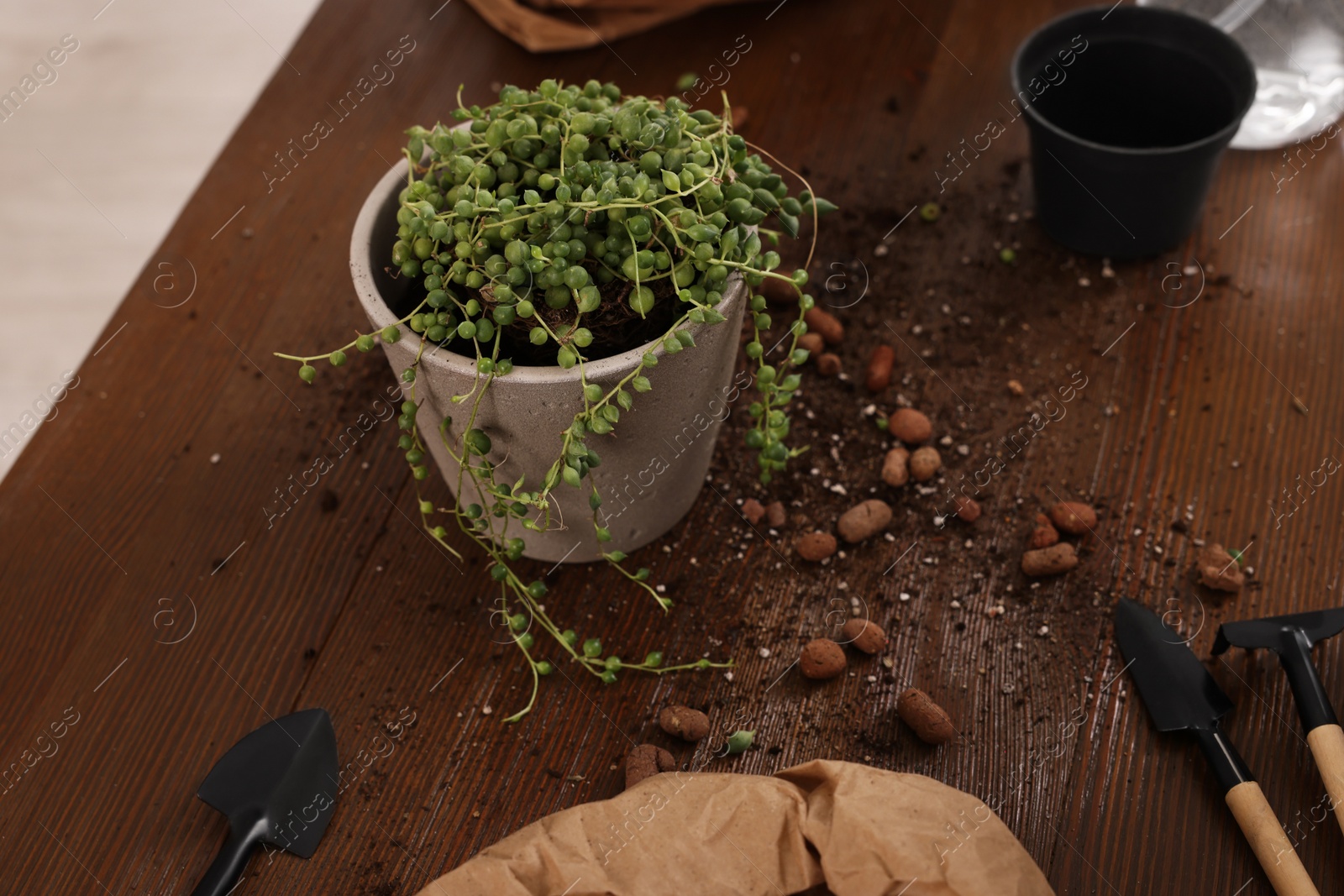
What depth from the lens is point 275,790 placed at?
2.75 feet

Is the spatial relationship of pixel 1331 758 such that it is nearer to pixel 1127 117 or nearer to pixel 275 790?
pixel 1127 117

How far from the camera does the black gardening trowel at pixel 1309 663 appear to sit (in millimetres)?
791

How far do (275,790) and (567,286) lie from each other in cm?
45

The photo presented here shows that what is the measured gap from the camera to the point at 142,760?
0.88 m

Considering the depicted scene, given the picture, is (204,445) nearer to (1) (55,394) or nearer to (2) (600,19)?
(1) (55,394)

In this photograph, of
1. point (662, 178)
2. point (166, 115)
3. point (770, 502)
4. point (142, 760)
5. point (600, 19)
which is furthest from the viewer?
point (166, 115)

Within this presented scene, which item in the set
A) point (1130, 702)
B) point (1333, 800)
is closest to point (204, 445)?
point (1130, 702)

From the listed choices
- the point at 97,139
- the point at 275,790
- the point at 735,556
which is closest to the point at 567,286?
the point at 735,556

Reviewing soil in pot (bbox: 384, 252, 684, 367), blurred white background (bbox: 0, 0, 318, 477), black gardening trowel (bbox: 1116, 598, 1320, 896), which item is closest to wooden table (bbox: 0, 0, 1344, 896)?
black gardening trowel (bbox: 1116, 598, 1320, 896)

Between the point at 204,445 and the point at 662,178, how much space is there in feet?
1.93

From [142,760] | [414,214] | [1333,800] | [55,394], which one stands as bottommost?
[1333,800]

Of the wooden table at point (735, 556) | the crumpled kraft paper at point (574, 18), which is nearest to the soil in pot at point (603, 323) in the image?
the wooden table at point (735, 556)

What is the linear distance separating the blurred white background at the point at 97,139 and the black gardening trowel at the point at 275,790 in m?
→ 1.01

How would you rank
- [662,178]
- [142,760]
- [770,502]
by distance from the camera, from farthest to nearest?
[770,502] < [142,760] < [662,178]
